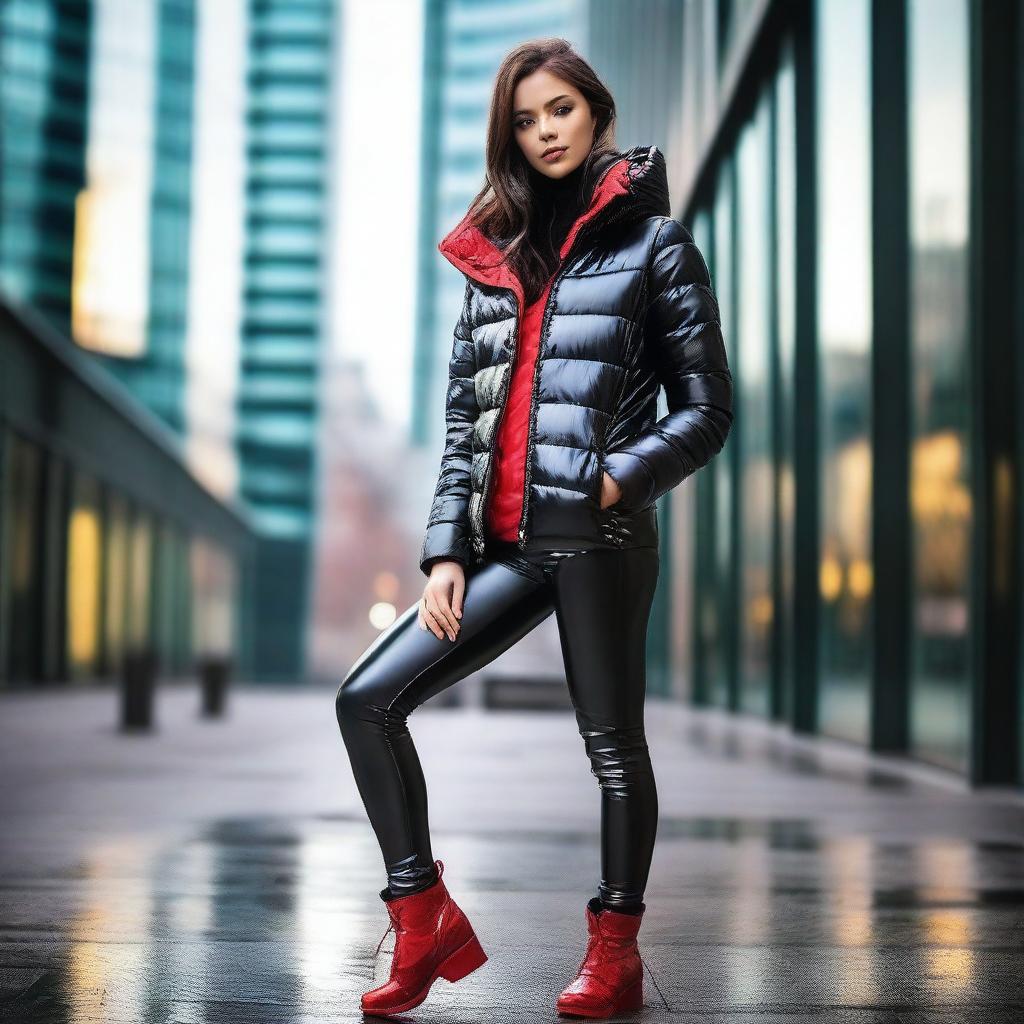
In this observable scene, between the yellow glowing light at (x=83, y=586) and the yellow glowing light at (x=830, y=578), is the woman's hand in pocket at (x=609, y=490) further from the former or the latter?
the yellow glowing light at (x=83, y=586)

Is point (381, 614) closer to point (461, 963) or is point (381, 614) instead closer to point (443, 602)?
point (461, 963)

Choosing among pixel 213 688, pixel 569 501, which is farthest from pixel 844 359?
pixel 569 501

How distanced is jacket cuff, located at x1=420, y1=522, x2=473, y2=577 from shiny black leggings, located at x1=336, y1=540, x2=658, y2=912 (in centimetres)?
6

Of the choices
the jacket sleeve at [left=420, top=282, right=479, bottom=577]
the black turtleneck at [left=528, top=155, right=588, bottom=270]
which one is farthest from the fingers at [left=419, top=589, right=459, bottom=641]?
the black turtleneck at [left=528, top=155, right=588, bottom=270]

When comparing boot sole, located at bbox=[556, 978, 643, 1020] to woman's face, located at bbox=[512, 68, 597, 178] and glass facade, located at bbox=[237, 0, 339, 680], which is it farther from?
glass facade, located at bbox=[237, 0, 339, 680]

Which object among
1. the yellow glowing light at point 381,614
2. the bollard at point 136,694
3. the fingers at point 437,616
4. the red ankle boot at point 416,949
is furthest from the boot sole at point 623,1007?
the yellow glowing light at point 381,614


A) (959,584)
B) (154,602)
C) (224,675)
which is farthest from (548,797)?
(154,602)

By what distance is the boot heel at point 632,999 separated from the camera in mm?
3127

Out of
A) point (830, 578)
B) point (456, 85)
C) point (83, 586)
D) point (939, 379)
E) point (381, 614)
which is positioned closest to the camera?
point (939, 379)

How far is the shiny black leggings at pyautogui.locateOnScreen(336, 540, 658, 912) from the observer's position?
3.08 metres

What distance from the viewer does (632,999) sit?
3.16 meters

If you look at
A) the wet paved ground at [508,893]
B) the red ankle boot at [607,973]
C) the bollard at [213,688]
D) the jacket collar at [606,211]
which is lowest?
the bollard at [213,688]

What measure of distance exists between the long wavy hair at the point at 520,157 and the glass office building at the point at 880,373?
5601mm

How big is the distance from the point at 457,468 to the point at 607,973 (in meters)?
1.16
